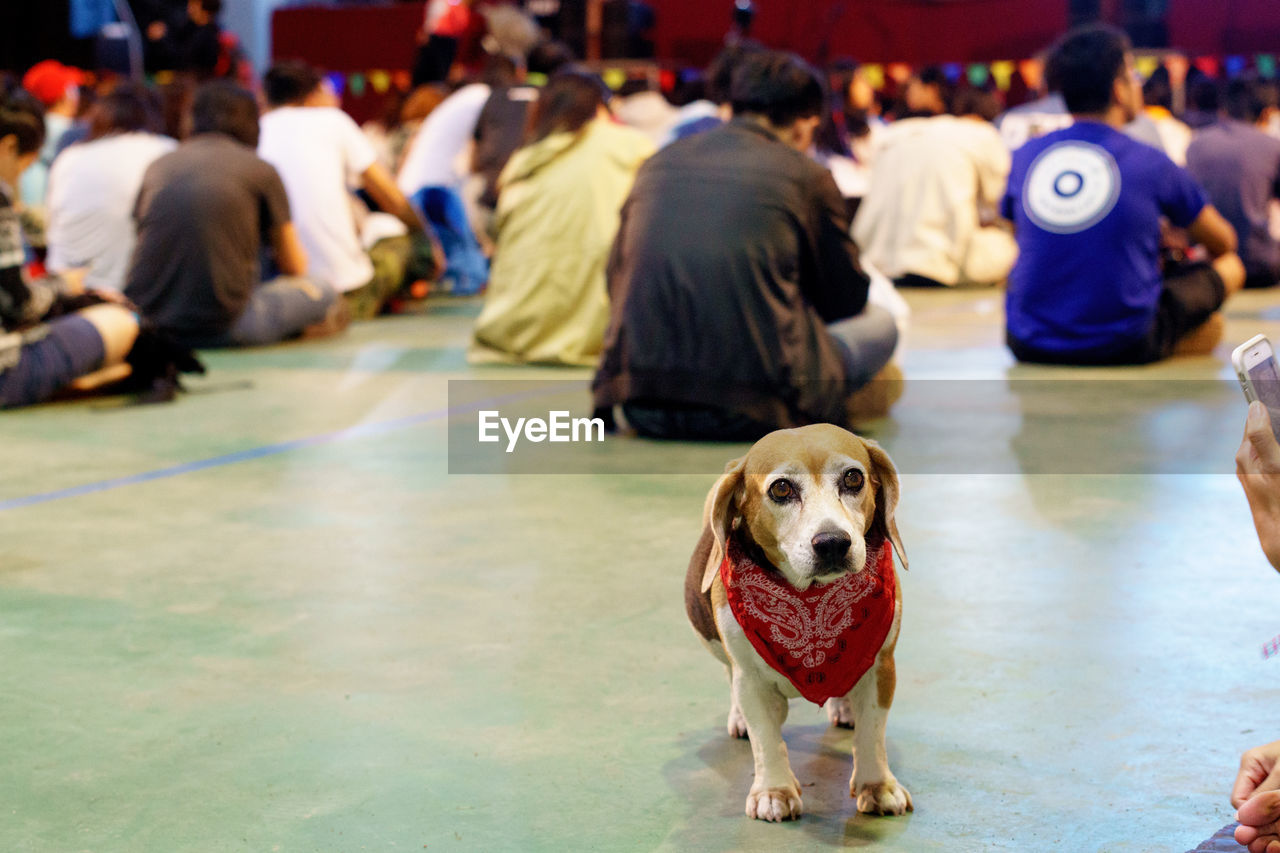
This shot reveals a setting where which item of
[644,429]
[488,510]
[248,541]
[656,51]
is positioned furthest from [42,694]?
[656,51]

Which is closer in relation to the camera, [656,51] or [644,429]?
[644,429]

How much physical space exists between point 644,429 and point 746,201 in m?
0.75

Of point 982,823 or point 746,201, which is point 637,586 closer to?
point 982,823

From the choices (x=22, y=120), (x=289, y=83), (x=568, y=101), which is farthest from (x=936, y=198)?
(x=22, y=120)

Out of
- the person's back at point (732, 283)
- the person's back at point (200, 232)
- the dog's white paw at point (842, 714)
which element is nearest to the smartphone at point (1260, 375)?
the dog's white paw at point (842, 714)

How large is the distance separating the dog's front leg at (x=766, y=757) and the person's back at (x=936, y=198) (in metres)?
7.14

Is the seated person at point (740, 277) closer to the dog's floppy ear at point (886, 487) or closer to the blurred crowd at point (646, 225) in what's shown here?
the blurred crowd at point (646, 225)

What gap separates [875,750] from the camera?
182 cm

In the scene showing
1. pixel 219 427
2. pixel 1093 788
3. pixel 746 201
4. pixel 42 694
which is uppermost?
pixel 746 201

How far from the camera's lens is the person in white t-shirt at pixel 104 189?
21.5 ft

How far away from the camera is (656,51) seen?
15406mm

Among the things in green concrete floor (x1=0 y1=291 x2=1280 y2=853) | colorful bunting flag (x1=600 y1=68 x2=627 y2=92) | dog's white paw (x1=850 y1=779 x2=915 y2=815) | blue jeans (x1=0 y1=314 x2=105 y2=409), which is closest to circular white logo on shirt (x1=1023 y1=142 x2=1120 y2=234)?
green concrete floor (x1=0 y1=291 x2=1280 y2=853)

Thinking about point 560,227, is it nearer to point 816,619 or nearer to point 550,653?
point 550,653

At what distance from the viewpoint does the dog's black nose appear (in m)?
1.66
